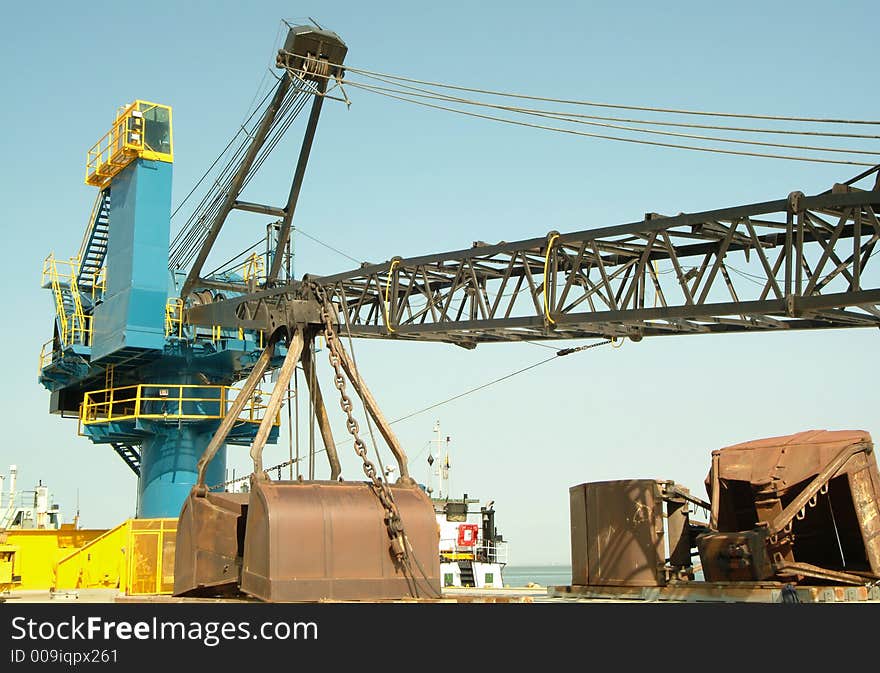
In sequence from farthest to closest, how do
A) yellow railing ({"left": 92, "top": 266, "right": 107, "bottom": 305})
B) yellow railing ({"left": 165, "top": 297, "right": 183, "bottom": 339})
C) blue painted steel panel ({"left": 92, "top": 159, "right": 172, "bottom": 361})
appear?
yellow railing ({"left": 92, "top": 266, "right": 107, "bottom": 305}), yellow railing ({"left": 165, "top": 297, "right": 183, "bottom": 339}), blue painted steel panel ({"left": 92, "top": 159, "right": 172, "bottom": 361})

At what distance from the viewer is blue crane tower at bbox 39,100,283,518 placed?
3278 centimetres

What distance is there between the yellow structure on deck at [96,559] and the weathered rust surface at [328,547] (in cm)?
972

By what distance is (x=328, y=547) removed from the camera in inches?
554

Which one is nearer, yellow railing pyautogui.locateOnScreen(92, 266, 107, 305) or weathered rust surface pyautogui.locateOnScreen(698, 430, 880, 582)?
weathered rust surface pyautogui.locateOnScreen(698, 430, 880, 582)

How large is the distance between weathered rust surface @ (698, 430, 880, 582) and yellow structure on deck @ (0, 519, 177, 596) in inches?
510

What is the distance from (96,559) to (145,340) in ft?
22.6

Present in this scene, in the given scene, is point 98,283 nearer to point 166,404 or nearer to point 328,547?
point 166,404

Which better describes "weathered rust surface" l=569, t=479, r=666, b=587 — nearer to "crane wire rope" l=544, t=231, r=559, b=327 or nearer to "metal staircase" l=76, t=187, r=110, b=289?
"crane wire rope" l=544, t=231, r=559, b=327

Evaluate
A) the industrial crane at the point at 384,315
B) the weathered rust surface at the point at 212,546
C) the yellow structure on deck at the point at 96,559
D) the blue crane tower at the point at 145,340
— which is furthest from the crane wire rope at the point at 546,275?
the blue crane tower at the point at 145,340

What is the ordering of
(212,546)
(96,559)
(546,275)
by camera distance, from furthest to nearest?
(96,559), (546,275), (212,546)

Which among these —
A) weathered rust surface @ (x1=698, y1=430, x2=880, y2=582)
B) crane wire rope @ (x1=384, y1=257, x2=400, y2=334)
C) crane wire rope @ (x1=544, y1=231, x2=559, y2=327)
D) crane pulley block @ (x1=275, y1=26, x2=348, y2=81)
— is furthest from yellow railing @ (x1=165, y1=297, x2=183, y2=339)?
weathered rust surface @ (x1=698, y1=430, x2=880, y2=582)

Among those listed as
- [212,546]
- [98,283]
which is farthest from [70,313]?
Answer: [212,546]
